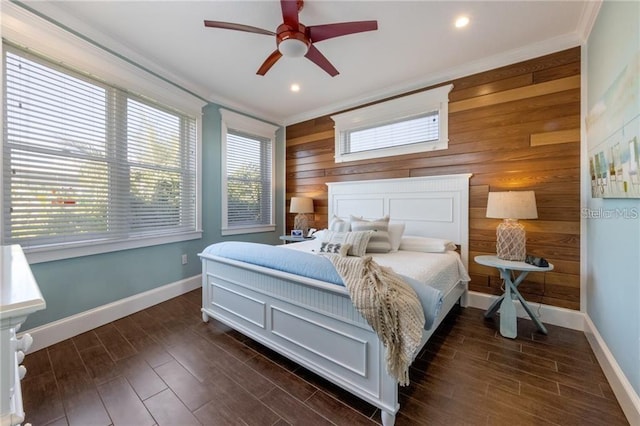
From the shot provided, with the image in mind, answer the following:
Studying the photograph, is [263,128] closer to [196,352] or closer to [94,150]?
[94,150]

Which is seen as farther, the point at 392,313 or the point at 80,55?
the point at 80,55

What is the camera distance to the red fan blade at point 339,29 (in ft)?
5.72

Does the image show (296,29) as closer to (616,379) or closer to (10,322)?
(10,322)

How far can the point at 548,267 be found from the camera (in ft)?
7.07

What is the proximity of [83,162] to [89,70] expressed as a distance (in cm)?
86

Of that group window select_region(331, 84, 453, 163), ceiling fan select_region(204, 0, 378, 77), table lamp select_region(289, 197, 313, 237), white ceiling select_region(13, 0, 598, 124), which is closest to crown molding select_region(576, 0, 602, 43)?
white ceiling select_region(13, 0, 598, 124)

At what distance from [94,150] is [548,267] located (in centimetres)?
426

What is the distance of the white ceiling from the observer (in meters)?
2.06

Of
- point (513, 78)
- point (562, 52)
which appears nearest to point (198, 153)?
point (513, 78)

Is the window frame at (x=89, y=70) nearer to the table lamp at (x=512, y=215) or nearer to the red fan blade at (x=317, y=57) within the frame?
the red fan blade at (x=317, y=57)

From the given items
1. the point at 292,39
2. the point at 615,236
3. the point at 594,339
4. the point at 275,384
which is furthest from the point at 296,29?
the point at 594,339

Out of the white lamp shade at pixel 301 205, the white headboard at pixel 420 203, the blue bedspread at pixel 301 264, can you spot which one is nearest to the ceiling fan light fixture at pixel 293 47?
the blue bedspread at pixel 301 264

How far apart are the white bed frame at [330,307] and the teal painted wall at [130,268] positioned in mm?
909

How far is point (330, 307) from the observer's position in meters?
1.60
